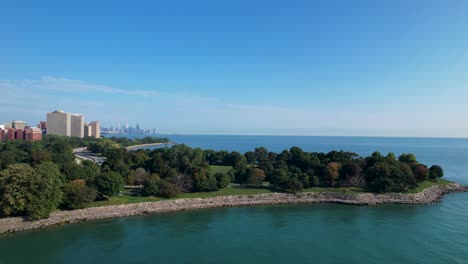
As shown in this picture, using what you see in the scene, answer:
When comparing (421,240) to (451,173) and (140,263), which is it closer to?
(140,263)

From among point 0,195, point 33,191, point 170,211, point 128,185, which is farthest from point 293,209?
point 0,195

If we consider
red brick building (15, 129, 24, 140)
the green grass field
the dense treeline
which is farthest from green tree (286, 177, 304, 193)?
red brick building (15, 129, 24, 140)

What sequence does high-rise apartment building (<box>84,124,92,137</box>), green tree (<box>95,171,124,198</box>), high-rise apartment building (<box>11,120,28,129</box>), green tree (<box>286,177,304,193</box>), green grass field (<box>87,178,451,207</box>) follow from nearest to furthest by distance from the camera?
green tree (<box>95,171,124,198</box>)
green grass field (<box>87,178,451,207</box>)
green tree (<box>286,177,304,193</box>)
high-rise apartment building (<box>11,120,28,129</box>)
high-rise apartment building (<box>84,124,92,137</box>)

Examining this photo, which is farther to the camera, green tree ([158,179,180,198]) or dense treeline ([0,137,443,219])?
green tree ([158,179,180,198])

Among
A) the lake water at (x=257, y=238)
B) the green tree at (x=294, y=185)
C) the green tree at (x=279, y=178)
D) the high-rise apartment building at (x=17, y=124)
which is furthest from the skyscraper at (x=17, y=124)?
the green tree at (x=294, y=185)

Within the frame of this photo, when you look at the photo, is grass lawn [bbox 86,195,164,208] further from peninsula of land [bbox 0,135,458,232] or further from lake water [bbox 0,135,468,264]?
lake water [bbox 0,135,468,264]


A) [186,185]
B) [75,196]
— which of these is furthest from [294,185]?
[75,196]
